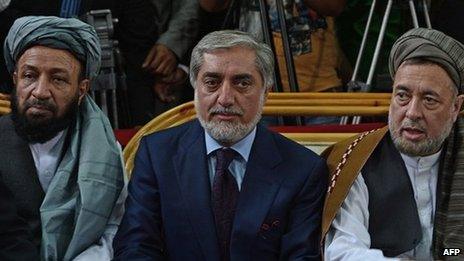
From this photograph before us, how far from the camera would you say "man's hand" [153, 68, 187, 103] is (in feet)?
17.7

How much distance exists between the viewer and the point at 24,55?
4074 mm

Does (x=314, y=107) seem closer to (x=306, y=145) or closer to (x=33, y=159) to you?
(x=306, y=145)

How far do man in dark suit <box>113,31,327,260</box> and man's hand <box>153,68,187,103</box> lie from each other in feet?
4.29

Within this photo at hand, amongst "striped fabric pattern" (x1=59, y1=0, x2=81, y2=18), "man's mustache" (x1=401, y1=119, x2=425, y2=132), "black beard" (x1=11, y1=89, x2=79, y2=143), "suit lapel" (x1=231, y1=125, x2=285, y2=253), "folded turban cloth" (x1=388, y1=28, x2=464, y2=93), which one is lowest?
"suit lapel" (x1=231, y1=125, x2=285, y2=253)

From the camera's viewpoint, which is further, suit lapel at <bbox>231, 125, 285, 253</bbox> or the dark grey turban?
the dark grey turban

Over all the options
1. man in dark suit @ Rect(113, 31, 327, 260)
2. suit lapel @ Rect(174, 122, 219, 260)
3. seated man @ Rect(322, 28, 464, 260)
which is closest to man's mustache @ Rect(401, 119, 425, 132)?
seated man @ Rect(322, 28, 464, 260)

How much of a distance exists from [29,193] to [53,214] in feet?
0.37

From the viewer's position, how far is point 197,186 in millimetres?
3955

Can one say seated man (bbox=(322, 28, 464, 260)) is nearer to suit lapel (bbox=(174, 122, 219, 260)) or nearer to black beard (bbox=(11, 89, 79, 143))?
suit lapel (bbox=(174, 122, 219, 260))

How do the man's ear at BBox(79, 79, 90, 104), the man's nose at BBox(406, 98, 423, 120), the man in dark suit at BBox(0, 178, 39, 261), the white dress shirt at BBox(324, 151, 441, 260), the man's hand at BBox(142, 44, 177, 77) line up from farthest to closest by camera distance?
the man's hand at BBox(142, 44, 177, 77) → the man's ear at BBox(79, 79, 90, 104) → the man's nose at BBox(406, 98, 423, 120) → the white dress shirt at BBox(324, 151, 441, 260) → the man in dark suit at BBox(0, 178, 39, 261)

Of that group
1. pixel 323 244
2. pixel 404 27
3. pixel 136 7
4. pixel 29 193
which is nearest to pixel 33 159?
pixel 29 193

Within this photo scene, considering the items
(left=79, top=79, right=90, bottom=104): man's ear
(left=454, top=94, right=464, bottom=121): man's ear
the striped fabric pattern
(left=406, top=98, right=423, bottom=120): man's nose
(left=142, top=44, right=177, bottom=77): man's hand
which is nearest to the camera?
(left=406, top=98, right=423, bottom=120): man's nose
